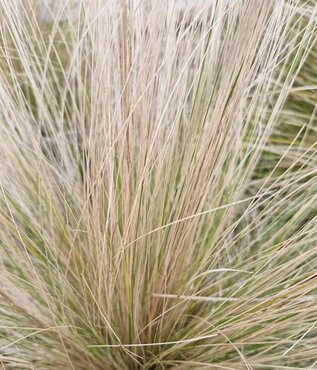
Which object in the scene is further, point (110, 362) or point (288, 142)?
point (288, 142)

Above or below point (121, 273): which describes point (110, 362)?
below

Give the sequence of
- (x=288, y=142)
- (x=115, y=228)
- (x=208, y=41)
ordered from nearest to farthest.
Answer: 1. (x=115, y=228)
2. (x=208, y=41)
3. (x=288, y=142)

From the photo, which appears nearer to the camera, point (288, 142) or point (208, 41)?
point (208, 41)

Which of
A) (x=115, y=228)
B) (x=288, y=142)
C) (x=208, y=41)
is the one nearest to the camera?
(x=115, y=228)

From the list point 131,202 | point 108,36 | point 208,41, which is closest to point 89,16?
point 108,36

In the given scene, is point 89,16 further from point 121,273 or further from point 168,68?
point 121,273

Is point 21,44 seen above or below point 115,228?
above

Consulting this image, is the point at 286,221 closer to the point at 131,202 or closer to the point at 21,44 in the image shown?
the point at 131,202

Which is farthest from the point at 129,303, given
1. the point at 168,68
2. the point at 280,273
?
the point at 168,68

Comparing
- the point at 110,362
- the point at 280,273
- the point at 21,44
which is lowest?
the point at 110,362
